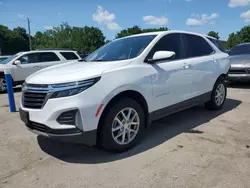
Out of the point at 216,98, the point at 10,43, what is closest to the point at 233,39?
the point at 10,43

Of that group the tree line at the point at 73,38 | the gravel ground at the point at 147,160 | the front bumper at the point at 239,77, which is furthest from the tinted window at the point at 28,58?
the tree line at the point at 73,38

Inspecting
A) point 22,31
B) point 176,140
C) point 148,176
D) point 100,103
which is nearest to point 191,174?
point 148,176

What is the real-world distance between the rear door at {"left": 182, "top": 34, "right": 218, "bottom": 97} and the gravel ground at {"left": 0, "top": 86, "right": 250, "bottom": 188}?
780mm

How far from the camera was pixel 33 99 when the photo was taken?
3154 millimetres

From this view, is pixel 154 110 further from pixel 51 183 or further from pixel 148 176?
pixel 51 183

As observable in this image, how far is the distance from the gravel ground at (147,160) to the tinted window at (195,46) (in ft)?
4.62

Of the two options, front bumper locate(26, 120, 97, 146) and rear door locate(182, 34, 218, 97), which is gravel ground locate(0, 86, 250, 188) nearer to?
front bumper locate(26, 120, 97, 146)

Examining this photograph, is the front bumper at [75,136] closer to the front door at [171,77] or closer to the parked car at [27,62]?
the front door at [171,77]

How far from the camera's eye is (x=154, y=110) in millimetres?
3805

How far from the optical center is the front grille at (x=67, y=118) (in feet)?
9.60

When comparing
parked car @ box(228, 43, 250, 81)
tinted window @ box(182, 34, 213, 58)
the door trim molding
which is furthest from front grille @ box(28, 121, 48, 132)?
parked car @ box(228, 43, 250, 81)

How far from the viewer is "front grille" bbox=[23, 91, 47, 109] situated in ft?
9.98

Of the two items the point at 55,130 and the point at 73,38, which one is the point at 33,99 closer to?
the point at 55,130

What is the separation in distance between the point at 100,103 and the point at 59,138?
2.19 ft
